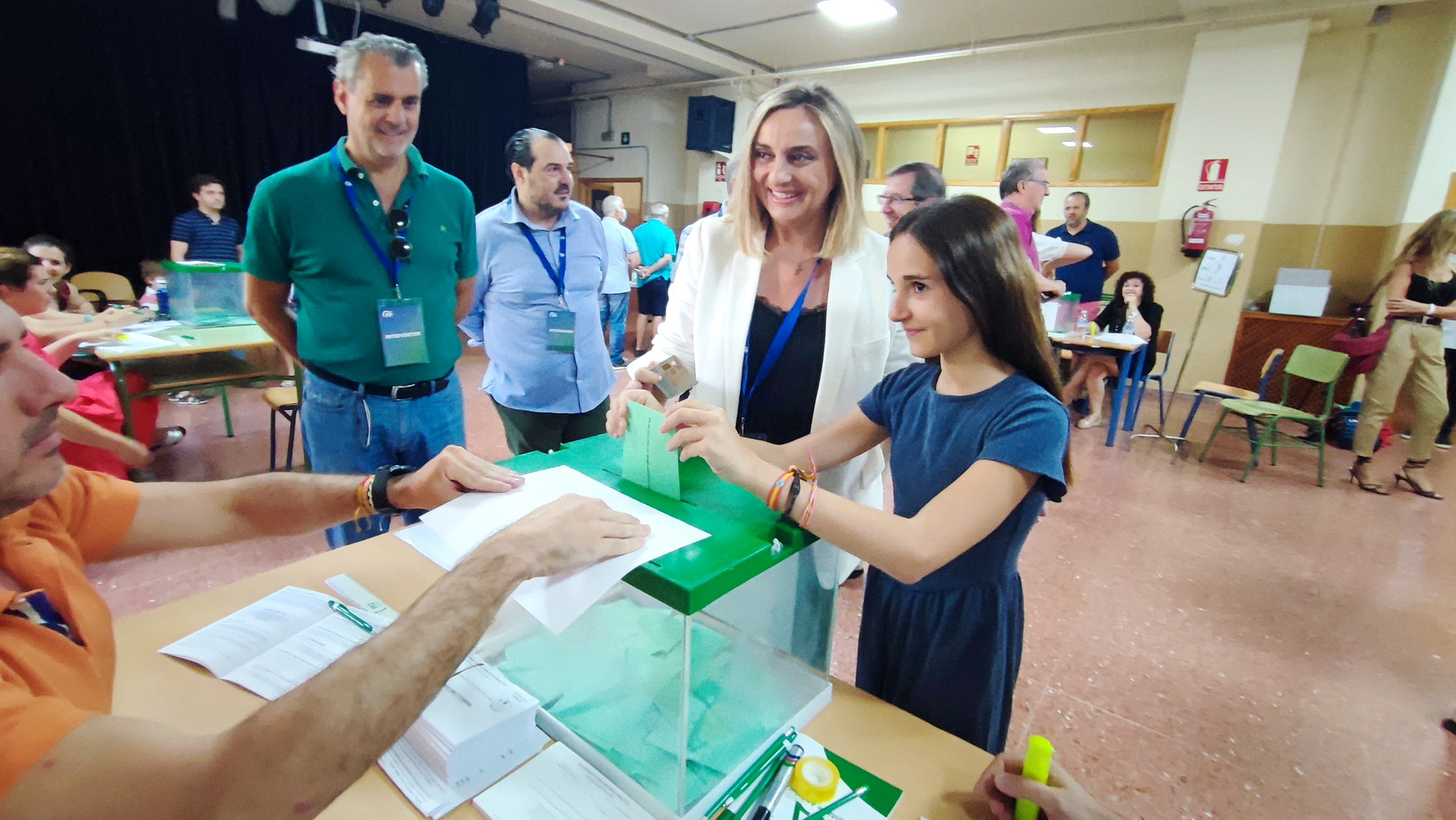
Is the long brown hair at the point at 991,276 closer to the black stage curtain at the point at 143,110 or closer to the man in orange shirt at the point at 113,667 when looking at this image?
the man in orange shirt at the point at 113,667

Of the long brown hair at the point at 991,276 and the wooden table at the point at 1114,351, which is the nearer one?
the long brown hair at the point at 991,276

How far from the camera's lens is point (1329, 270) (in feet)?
20.0

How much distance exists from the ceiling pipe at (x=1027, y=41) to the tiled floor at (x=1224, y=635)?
4.09 meters

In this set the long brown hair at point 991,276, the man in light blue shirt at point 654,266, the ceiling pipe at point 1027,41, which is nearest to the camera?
the long brown hair at point 991,276

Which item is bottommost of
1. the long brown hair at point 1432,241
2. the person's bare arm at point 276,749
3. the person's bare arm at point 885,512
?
the person's bare arm at point 276,749

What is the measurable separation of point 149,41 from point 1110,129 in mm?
9982

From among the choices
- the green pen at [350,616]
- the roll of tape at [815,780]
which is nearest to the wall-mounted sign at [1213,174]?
the roll of tape at [815,780]

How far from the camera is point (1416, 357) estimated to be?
4188 millimetres

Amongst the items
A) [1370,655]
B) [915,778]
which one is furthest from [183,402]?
[1370,655]

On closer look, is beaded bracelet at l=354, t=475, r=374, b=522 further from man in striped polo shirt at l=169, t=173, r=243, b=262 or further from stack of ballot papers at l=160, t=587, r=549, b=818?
man in striped polo shirt at l=169, t=173, r=243, b=262

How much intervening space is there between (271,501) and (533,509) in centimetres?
61

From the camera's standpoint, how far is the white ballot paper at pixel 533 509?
722mm

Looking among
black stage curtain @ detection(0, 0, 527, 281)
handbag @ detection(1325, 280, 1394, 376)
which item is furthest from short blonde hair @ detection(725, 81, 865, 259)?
black stage curtain @ detection(0, 0, 527, 281)

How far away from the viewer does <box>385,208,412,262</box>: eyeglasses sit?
5.85ft
